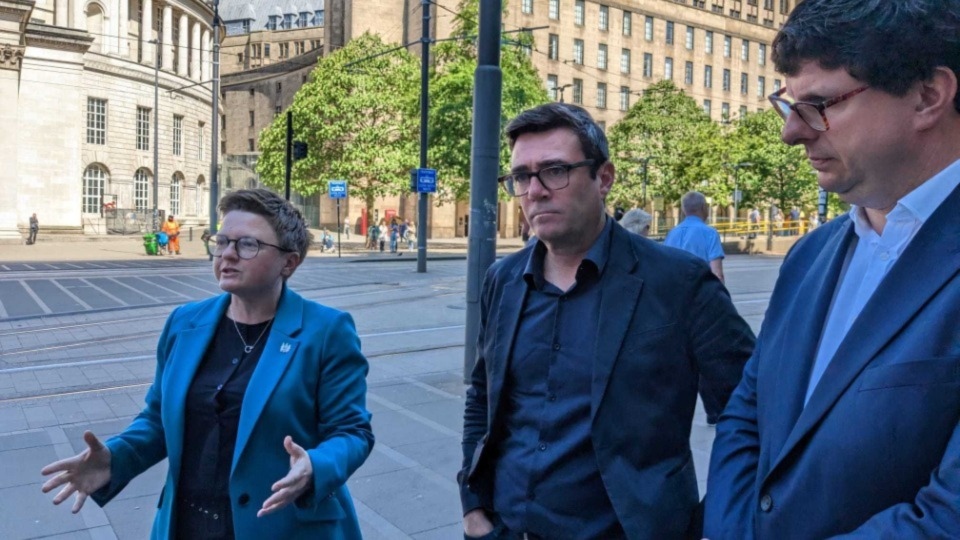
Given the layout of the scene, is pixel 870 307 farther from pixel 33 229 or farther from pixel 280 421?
pixel 33 229

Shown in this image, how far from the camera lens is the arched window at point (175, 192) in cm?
5897

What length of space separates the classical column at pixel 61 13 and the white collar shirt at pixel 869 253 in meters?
56.4

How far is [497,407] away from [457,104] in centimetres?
3349

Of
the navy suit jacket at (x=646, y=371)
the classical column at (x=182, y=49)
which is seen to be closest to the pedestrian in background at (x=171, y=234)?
the classical column at (x=182, y=49)

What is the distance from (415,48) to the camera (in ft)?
185

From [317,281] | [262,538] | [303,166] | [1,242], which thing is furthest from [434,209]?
[262,538]

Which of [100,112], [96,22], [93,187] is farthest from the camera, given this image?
[96,22]

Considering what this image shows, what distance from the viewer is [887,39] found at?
1.57 metres

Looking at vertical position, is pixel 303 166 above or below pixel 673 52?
below

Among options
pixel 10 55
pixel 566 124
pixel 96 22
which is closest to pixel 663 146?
pixel 10 55

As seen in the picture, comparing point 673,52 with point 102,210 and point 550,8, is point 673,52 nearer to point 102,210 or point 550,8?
point 550,8

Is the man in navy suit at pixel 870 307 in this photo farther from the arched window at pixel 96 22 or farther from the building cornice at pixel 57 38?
the arched window at pixel 96 22

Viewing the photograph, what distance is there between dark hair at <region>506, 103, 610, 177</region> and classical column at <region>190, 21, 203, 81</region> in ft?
217

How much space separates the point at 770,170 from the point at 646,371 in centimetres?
4467
